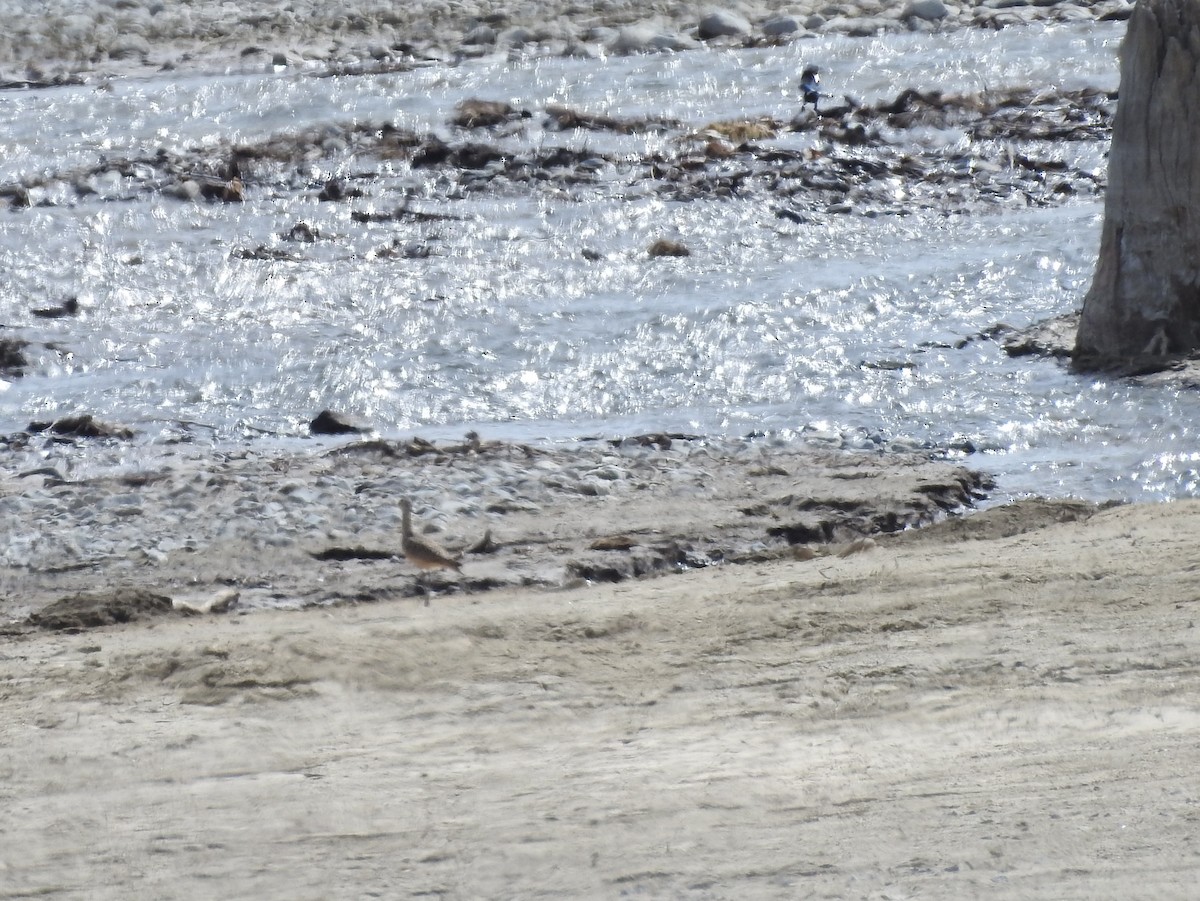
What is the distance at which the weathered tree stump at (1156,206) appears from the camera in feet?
28.5

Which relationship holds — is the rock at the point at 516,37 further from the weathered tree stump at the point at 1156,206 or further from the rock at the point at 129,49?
the weathered tree stump at the point at 1156,206

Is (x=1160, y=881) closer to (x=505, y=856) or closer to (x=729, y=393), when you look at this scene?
(x=505, y=856)

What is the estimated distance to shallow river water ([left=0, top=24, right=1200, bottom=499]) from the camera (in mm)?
8242

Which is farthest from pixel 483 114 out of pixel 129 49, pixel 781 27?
pixel 129 49

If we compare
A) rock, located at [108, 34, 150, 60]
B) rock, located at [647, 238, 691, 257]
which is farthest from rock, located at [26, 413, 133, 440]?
rock, located at [108, 34, 150, 60]

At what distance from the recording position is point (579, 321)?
10.0 metres

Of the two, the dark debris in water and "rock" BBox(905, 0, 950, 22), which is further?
"rock" BBox(905, 0, 950, 22)

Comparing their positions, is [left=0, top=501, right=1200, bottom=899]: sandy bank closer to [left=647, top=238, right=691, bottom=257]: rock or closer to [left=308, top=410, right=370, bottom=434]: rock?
[left=308, top=410, right=370, bottom=434]: rock

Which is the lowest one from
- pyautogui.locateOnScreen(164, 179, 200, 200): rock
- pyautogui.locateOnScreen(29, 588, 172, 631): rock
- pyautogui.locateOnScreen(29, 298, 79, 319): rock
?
pyautogui.locateOnScreen(29, 588, 172, 631): rock

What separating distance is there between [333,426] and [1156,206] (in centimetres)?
425

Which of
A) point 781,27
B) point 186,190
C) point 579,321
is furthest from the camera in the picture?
point 781,27

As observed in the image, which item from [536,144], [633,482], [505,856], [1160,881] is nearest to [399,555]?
[633,482]

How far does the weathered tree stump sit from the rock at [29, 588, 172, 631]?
16.4ft

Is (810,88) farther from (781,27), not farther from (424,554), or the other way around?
(424,554)
